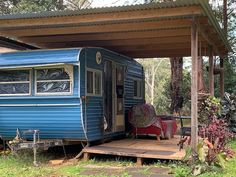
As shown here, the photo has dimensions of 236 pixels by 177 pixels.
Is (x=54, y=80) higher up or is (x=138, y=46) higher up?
(x=138, y=46)

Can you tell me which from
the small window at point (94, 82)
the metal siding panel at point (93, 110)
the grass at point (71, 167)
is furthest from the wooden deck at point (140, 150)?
the small window at point (94, 82)

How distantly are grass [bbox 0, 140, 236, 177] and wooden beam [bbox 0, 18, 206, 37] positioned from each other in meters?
2.81

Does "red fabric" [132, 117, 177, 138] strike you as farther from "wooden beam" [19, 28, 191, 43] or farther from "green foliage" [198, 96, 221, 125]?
"wooden beam" [19, 28, 191, 43]

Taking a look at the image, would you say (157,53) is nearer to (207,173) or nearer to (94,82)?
(94,82)

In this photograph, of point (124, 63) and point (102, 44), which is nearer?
point (102, 44)

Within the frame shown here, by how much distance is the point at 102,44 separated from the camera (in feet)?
34.4

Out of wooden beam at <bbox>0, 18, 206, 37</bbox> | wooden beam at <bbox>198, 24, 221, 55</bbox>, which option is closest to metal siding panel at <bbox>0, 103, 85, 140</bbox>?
wooden beam at <bbox>0, 18, 206, 37</bbox>

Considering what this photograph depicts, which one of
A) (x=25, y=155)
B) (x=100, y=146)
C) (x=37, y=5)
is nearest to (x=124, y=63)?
(x=100, y=146)

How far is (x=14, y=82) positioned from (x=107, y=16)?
2852 mm

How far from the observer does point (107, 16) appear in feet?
24.8

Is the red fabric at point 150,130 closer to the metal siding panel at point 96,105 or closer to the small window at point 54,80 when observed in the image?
the metal siding panel at point 96,105

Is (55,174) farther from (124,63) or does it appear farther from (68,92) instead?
(124,63)

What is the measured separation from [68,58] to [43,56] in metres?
0.64

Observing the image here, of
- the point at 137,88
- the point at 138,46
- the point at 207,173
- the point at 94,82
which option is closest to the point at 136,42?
the point at 138,46
